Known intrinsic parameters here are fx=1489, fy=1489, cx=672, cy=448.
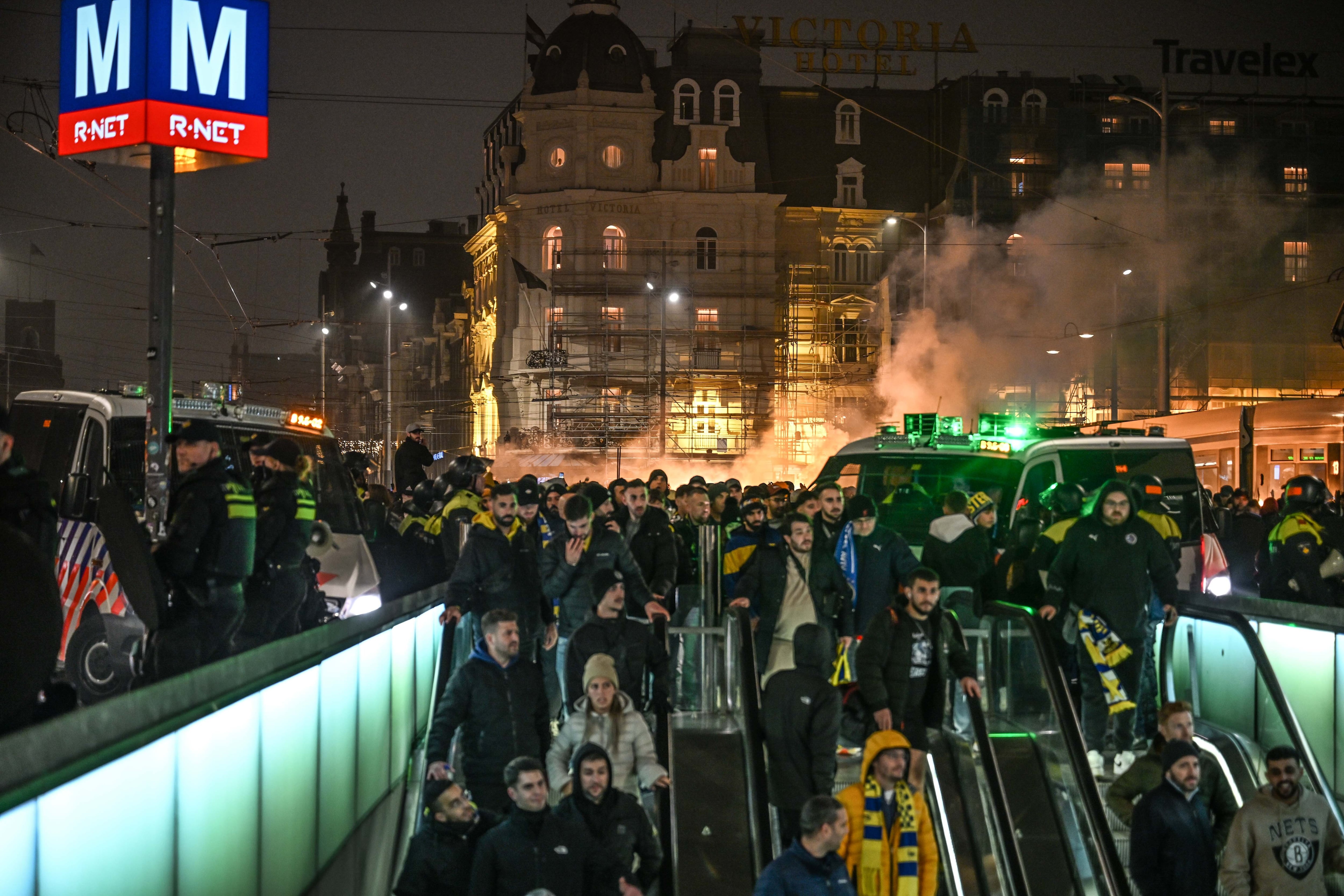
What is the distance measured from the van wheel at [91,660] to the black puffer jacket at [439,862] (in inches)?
183

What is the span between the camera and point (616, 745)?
809cm

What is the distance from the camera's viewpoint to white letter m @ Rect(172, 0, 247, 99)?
43.8ft

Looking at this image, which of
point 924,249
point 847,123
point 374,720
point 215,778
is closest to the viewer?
point 215,778

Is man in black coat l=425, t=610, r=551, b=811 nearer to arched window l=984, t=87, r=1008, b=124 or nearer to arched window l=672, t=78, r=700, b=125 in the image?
arched window l=672, t=78, r=700, b=125

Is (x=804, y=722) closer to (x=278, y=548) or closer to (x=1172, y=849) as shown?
(x=1172, y=849)

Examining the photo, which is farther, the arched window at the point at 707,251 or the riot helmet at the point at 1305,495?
the arched window at the point at 707,251

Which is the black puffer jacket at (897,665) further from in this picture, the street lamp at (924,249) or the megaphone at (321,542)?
the street lamp at (924,249)

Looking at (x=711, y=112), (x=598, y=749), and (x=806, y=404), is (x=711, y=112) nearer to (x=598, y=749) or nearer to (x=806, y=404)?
(x=806, y=404)

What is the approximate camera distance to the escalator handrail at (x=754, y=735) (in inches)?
351

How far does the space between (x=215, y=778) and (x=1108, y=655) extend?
6558 mm

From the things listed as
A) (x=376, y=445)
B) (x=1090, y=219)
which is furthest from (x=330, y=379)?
(x=1090, y=219)

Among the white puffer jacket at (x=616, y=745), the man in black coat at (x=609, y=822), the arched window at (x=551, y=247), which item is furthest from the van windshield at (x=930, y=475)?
the arched window at (x=551, y=247)

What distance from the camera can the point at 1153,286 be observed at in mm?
Answer: 57062

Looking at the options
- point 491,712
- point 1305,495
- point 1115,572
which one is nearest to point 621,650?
point 491,712
